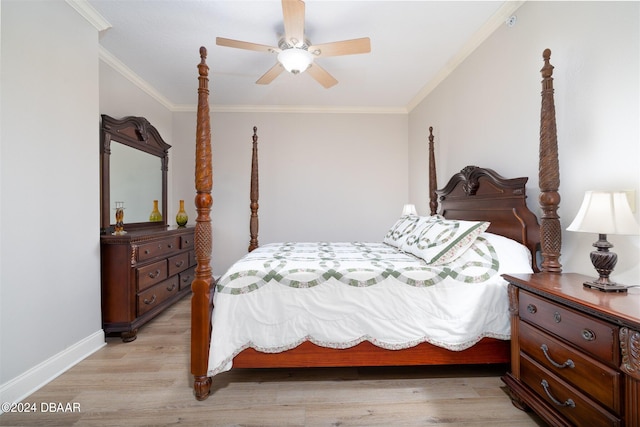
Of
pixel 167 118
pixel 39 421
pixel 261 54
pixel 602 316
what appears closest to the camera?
pixel 602 316

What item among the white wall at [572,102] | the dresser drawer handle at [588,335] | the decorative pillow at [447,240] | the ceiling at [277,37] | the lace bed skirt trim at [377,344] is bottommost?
the lace bed skirt trim at [377,344]

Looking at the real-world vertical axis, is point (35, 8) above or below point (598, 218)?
above

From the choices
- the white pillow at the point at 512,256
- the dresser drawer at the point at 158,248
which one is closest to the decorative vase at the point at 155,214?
the dresser drawer at the point at 158,248

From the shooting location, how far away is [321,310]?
174 centimetres

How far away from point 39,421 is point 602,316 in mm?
2632

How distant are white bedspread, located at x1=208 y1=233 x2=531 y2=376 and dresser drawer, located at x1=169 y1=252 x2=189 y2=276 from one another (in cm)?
169

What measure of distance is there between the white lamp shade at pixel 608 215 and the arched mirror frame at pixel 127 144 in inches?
134

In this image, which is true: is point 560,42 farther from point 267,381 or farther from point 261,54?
point 267,381

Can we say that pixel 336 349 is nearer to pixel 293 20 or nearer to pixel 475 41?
pixel 293 20

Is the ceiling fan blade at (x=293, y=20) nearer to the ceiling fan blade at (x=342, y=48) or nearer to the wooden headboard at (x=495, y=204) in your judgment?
the ceiling fan blade at (x=342, y=48)

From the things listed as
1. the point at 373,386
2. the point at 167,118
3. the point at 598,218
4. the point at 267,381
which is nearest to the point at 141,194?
the point at 167,118

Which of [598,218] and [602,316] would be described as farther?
[598,218]

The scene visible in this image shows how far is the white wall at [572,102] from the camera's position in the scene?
4.73 ft

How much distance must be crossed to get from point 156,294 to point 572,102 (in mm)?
3563
